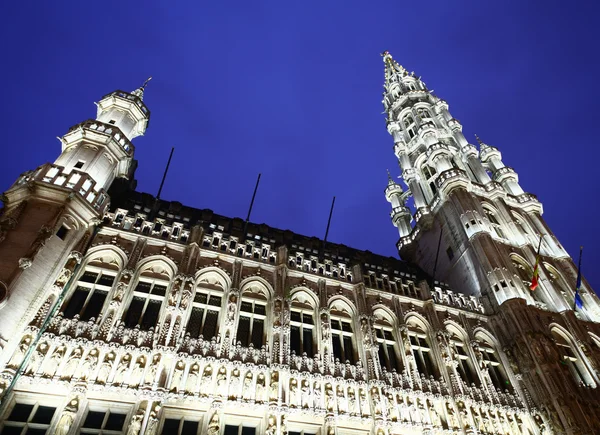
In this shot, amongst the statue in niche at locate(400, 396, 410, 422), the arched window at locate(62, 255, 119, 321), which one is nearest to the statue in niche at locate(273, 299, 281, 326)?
the statue in niche at locate(400, 396, 410, 422)

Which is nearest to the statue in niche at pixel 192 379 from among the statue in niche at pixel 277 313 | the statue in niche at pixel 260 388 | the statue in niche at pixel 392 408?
the statue in niche at pixel 260 388

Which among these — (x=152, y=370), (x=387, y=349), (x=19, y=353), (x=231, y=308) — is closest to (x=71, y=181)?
(x=19, y=353)

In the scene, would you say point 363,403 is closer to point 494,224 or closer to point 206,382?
point 206,382

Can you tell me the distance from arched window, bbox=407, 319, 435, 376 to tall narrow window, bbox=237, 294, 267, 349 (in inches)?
325

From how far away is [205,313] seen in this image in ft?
66.0

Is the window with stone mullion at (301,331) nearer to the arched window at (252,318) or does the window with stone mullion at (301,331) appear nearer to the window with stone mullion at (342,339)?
the window with stone mullion at (342,339)

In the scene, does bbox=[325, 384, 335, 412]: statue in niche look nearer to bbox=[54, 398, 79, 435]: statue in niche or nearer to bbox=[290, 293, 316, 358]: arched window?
bbox=[290, 293, 316, 358]: arched window

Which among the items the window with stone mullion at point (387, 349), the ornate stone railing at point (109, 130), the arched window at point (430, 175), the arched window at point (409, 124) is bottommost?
the window with stone mullion at point (387, 349)

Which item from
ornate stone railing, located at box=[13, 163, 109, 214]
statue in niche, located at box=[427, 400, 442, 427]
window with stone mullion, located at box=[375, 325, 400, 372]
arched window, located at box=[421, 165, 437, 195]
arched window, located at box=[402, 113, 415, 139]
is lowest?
statue in niche, located at box=[427, 400, 442, 427]

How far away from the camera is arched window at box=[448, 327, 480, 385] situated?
22.9m

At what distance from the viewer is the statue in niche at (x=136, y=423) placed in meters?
14.9

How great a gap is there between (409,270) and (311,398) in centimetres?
1986

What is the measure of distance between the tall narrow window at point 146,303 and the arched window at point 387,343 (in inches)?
440

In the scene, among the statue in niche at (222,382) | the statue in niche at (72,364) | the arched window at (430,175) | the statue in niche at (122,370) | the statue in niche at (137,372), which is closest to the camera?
the statue in niche at (72,364)
